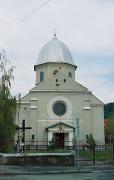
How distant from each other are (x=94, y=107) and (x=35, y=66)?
44.6 ft

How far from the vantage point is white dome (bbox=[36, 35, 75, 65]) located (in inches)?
2613

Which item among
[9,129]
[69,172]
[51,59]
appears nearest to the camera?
[69,172]

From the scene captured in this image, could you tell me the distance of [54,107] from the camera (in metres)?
58.7

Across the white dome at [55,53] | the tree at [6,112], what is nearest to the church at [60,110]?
the white dome at [55,53]

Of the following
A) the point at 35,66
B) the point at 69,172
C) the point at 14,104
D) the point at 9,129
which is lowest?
the point at 69,172

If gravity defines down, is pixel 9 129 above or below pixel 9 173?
above

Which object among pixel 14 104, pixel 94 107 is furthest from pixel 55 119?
pixel 14 104

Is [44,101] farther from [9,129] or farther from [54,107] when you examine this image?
[9,129]

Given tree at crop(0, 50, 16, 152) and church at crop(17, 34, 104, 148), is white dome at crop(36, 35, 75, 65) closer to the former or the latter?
church at crop(17, 34, 104, 148)

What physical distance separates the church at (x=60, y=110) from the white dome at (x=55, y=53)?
17.8 ft

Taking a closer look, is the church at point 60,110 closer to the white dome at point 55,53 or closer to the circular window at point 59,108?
the circular window at point 59,108

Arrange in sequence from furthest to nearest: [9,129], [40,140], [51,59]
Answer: [51,59] < [40,140] < [9,129]

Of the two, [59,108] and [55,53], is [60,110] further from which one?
[55,53]

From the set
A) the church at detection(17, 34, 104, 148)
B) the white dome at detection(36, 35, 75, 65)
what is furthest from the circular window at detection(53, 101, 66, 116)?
the white dome at detection(36, 35, 75, 65)
